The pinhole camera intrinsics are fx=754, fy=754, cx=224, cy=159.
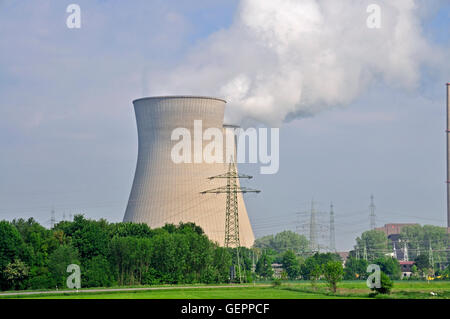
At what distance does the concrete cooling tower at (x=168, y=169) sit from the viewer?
3731 cm

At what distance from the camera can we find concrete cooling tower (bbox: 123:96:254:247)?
3731cm

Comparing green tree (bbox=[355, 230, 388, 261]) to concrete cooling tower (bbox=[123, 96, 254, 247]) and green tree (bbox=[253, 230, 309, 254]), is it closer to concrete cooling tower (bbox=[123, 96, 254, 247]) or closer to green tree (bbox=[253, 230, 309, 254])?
green tree (bbox=[253, 230, 309, 254])

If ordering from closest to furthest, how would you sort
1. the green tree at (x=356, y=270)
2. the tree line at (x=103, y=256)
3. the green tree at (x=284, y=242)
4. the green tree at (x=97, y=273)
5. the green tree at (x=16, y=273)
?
the green tree at (x=16, y=273) → the tree line at (x=103, y=256) → the green tree at (x=97, y=273) → the green tree at (x=356, y=270) → the green tree at (x=284, y=242)

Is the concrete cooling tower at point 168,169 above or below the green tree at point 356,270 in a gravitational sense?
above

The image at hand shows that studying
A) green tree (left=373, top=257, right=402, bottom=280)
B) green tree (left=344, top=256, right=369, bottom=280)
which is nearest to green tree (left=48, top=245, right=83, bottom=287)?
green tree (left=344, top=256, right=369, bottom=280)

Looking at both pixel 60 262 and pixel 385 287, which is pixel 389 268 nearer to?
pixel 60 262

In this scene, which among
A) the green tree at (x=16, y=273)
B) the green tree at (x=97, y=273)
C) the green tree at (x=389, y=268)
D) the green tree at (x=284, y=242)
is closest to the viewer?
the green tree at (x=16, y=273)

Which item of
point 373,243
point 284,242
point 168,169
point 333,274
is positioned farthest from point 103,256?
point 284,242

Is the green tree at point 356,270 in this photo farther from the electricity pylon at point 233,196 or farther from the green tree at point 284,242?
the green tree at point 284,242

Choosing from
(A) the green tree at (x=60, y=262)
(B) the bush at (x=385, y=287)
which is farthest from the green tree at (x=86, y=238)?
(B) the bush at (x=385, y=287)

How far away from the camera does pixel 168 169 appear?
1478 inches
